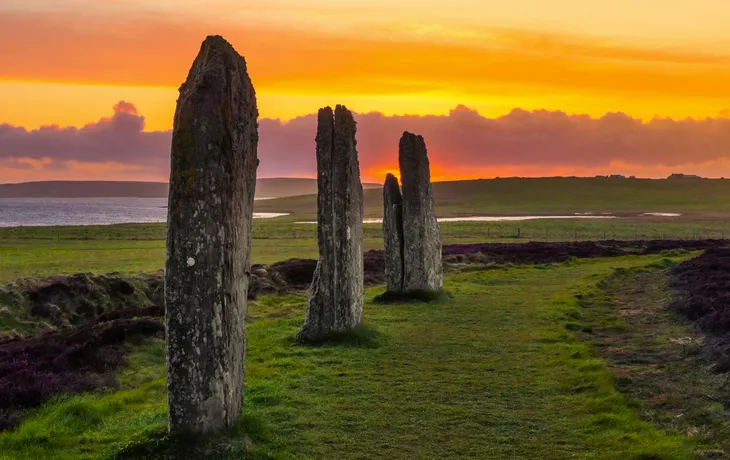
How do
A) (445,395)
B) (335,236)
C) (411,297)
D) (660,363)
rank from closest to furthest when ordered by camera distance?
(445,395), (660,363), (335,236), (411,297)

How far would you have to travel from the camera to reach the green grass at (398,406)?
40.3ft

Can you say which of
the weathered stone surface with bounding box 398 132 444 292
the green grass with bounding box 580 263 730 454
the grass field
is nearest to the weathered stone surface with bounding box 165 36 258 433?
the grass field

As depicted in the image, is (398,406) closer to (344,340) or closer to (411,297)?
(344,340)

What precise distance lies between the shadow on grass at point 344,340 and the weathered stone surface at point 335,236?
4.4 inches

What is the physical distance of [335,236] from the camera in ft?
68.4

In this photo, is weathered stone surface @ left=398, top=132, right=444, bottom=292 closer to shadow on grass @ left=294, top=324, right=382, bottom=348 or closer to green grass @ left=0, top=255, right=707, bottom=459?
green grass @ left=0, top=255, right=707, bottom=459

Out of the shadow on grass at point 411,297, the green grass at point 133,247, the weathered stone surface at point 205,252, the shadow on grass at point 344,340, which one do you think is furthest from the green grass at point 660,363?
the green grass at point 133,247

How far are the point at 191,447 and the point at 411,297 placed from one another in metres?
17.7

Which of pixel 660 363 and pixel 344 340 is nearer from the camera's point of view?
pixel 660 363

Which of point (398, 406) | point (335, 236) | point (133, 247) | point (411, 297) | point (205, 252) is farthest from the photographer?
point (133, 247)

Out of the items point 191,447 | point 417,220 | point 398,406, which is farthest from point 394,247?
point 191,447

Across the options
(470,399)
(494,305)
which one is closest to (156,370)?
(470,399)

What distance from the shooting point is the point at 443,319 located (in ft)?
82.2

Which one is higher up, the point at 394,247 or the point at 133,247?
the point at 394,247
